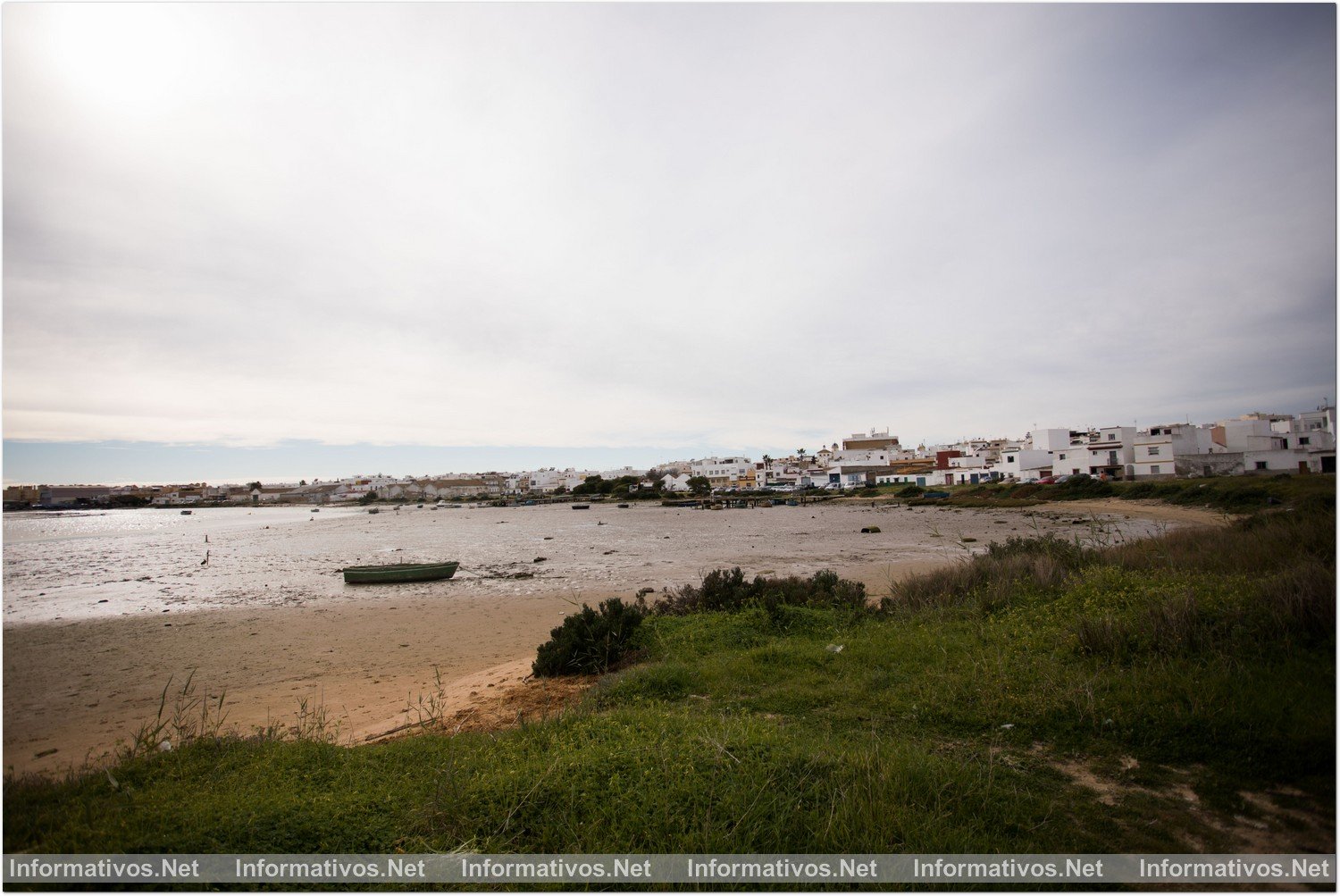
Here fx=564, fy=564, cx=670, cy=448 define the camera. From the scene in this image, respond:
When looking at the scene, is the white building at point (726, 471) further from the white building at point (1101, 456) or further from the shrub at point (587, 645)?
the shrub at point (587, 645)

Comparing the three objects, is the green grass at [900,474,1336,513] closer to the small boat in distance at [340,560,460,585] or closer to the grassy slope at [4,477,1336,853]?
the grassy slope at [4,477,1336,853]

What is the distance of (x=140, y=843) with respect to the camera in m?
3.01

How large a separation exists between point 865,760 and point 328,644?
12.7 meters

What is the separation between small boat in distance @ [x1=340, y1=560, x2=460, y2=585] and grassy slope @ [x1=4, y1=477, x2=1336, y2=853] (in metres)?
17.7

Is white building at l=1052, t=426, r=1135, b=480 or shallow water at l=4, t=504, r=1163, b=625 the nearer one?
shallow water at l=4, t=504, r=1163, b=625

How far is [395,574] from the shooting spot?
21.4 metres

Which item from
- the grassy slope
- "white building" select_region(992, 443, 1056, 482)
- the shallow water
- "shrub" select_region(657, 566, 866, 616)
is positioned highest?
"white building" select_region(992, 443, 1056, 482)

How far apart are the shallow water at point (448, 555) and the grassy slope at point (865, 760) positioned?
5866 mm

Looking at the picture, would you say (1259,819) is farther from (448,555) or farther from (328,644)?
(448,555)

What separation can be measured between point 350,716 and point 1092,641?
29.7 ft

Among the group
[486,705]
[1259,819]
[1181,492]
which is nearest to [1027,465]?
[1181,492]

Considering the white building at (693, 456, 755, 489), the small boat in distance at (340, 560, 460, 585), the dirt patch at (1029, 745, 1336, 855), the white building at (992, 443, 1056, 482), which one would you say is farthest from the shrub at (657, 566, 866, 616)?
the white building at (693, 456, 755, 489)

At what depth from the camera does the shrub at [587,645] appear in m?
8.42

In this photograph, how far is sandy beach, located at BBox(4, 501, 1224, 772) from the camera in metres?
7.91
